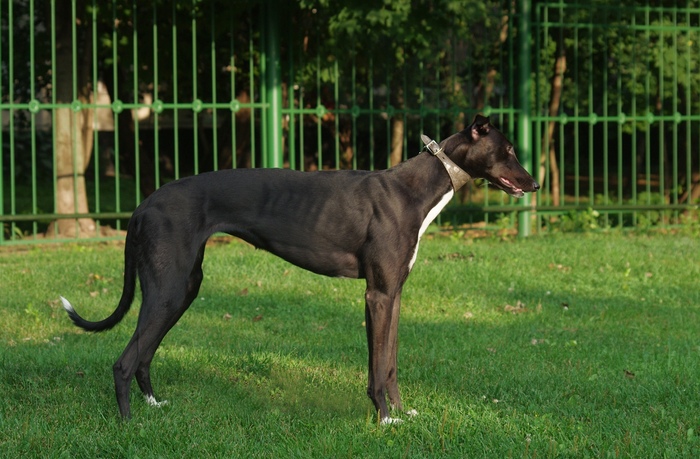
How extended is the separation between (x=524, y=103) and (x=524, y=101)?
0.02 meters

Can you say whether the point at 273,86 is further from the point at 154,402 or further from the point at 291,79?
the point at 154,402

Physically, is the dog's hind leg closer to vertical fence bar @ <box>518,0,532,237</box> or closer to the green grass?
the green grass

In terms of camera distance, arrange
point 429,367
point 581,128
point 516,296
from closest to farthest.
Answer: point 429,367 → point 516,296 → point 581,128

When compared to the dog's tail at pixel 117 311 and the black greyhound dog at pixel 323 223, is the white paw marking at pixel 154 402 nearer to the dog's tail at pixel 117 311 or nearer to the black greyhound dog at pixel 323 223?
the black greyhound dog at pixel 323 223

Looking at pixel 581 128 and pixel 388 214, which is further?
pixel 581 128

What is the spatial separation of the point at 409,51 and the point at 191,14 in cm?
262

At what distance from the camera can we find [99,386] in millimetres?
5879

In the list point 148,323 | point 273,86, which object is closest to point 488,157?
point 148,323

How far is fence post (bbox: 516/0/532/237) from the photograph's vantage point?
12109mm

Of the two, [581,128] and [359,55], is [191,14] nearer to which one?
[359,55]

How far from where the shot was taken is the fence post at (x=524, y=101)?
12.1 m

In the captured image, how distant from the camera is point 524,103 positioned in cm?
1221

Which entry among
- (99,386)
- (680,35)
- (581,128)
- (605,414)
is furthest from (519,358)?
(581,128)

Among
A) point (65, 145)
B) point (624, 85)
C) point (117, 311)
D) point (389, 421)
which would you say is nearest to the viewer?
point (389, 421)
